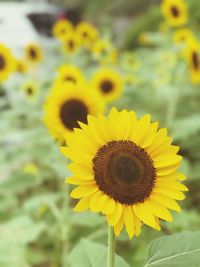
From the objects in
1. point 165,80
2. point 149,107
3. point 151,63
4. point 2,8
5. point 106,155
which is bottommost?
point 106,155

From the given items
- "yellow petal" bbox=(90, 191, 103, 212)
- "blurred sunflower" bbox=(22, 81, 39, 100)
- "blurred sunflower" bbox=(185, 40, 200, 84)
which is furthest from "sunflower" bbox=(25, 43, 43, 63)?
"yellow petal" bbox=(90, 191, 103, 212)

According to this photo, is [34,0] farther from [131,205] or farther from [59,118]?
[131,205]

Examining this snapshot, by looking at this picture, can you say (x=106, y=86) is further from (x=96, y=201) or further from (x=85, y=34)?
(x=96, y=201)

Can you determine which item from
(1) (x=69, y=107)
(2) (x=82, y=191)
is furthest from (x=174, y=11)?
(2) (x=82, y=191)

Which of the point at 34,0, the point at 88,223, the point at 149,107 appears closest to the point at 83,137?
the point at 88,223

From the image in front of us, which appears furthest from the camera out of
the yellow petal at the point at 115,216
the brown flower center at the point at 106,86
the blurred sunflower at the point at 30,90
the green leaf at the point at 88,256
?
the blurred sunflower at the point at 30,90

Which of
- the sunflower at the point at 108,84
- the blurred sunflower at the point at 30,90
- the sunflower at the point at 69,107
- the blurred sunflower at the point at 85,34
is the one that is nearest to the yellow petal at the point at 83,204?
the sunflower at the point at 69,107

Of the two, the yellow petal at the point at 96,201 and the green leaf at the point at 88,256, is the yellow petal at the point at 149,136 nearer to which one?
the yellow petal at the point at 96,201
